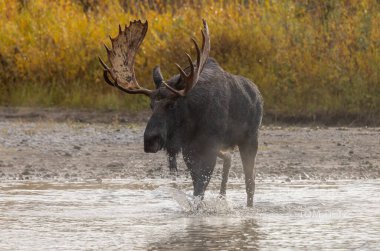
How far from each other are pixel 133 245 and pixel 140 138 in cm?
831

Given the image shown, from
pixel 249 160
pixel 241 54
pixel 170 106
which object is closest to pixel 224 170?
pixel 249 160

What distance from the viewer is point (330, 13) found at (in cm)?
2167

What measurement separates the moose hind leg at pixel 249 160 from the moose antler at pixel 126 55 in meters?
1.10

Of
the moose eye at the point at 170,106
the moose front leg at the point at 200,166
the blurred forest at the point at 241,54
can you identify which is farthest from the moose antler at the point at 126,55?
the blurred forest at the point at 241,54

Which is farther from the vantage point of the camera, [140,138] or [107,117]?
[107,117]

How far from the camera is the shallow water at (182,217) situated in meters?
8.63

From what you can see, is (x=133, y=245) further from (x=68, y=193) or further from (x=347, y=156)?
(x=347, y=156)

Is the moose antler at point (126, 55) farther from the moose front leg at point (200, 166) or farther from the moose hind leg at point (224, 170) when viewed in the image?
the moose hind leg at point (224, 170)

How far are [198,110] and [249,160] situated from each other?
40.8 inches

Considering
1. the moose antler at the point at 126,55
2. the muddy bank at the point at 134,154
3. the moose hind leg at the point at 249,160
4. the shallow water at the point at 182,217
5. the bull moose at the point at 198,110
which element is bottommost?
the muddy bank at the point at 134,154

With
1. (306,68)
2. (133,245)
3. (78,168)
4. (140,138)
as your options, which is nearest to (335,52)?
(306,68)

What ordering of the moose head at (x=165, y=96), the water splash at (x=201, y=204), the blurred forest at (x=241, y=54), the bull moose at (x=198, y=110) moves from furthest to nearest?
the blurred forest at (x=241, y=54), the water splash at (x=201, y=204), the bull moose at (x=198, y=110), the moose head at (x=165, y=96)

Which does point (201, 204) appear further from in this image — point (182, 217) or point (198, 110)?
point (198, 110)

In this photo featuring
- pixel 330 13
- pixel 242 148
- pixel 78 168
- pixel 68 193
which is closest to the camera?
pixel 242 148
